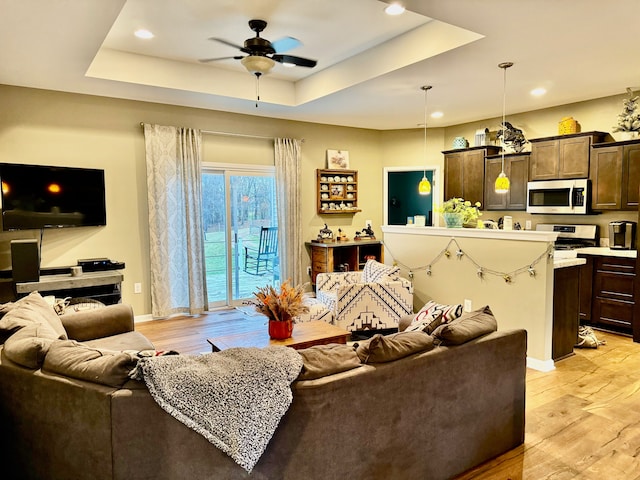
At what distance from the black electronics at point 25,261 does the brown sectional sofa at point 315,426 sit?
8.72ft

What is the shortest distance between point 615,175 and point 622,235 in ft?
2.32

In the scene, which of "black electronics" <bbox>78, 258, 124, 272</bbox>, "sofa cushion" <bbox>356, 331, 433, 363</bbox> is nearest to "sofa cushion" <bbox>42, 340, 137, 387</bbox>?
"sofa cushion" <bbox>356, 331, 433, 363</bbox>

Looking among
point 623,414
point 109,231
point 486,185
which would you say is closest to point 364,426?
point 623,414

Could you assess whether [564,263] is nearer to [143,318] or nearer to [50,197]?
[143,318]

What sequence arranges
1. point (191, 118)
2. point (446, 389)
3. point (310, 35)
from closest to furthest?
point (446, 389) < point (310, 35) < point (191, 118)

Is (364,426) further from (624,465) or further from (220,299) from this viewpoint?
(220,299)

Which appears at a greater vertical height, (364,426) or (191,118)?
(191,118)

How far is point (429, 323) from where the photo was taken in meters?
2.66

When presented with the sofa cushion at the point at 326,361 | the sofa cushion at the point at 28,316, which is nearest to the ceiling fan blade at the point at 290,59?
the sofa cushion at the point at 28,316

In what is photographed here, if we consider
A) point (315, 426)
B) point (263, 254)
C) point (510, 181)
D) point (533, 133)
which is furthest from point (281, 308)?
point (533, 133)

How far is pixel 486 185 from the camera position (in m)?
6.41

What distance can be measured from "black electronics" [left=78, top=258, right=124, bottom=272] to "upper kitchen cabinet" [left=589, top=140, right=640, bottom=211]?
5.66 meters

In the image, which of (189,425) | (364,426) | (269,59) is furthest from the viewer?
(269,59)

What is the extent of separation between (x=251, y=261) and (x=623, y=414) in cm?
474
